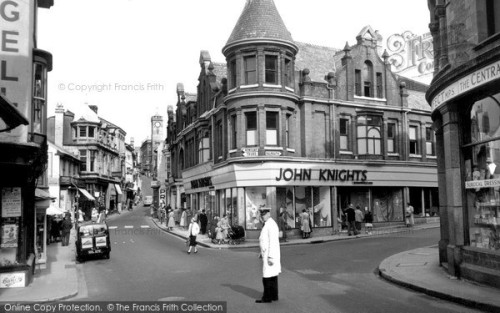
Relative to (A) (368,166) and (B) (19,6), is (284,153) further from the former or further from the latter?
(B) (19,6)

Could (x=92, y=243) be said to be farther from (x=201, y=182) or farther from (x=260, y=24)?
(x=201, y=182)

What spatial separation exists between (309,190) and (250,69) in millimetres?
8250

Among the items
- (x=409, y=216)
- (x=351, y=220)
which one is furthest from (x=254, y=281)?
(x=409, y=216)

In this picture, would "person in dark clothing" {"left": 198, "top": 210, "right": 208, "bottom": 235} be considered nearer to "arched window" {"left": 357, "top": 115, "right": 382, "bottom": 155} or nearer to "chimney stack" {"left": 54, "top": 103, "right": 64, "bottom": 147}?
"arched window" {"left": 357, "top": 115, "right": 382, "bottom": 155}

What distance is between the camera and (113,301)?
34.6ft

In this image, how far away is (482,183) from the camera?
38.1ft

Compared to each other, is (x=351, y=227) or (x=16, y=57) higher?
(x=16, y=57)

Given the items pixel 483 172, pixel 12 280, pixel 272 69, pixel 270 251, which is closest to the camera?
pixel 270 251

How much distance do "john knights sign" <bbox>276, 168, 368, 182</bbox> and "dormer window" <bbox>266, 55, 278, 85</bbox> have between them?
5257mm

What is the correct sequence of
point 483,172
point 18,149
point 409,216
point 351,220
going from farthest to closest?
point 409,216, point 351,220, point 18,149, point 483,172

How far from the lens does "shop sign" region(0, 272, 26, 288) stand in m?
12.6

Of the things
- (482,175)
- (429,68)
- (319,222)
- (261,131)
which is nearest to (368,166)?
(319,222)

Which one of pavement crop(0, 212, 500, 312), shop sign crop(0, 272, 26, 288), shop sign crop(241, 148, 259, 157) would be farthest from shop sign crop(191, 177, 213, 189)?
shop sign crop(0, 272, 26, 288)

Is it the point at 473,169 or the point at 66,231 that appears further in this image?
the point at 66,231
